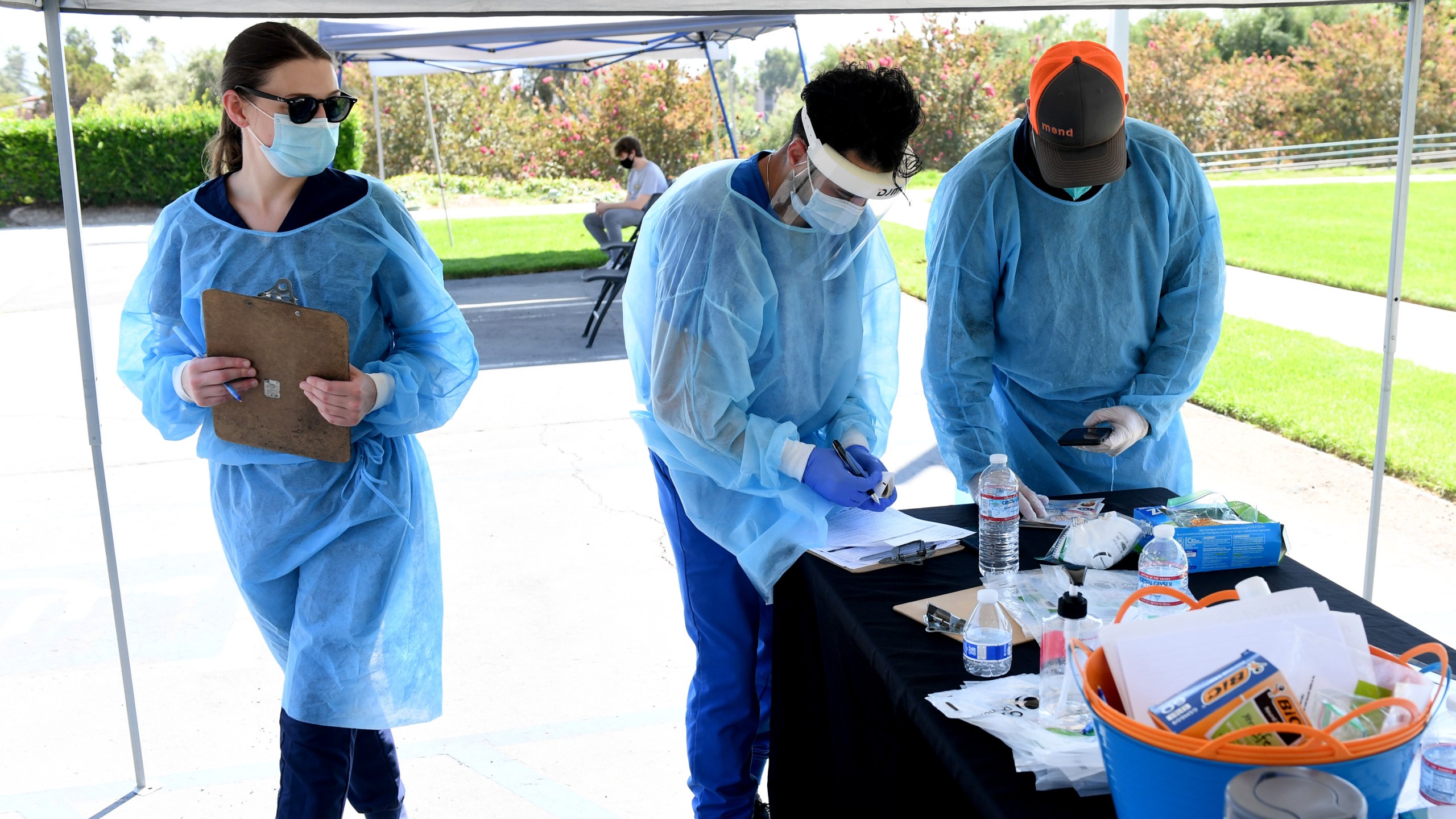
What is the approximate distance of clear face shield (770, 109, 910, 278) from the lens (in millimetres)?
1851

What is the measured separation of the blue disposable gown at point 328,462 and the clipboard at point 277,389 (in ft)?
0.11

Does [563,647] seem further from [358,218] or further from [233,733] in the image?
[358,218]

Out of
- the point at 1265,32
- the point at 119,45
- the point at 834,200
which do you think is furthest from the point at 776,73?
the point at 834,200

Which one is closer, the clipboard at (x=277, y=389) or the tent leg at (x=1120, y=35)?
the clipboard at (x=277, y=389)

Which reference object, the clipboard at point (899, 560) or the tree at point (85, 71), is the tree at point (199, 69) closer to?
the tree at point (85, 71)

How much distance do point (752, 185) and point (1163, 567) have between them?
1.00 m

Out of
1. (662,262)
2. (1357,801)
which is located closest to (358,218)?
(662,262)

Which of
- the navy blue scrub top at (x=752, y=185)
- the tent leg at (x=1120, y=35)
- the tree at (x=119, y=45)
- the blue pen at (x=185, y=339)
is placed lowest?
the blue pen at (x=185, y=339)

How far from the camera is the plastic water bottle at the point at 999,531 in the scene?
179 cm

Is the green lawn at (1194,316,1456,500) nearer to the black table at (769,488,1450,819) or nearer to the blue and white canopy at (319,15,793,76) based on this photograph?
the blue and white canopy at (319,15,793,76)

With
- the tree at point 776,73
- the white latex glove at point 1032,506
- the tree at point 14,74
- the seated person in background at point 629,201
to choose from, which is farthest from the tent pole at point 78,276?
the tree at point 776,73

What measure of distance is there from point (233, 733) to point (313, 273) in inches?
64.3

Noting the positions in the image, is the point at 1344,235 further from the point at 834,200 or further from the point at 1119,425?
the point at 834,200

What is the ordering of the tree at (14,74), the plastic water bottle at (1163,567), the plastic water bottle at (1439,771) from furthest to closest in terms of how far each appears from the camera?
the tree at (14,74) → the plastic water bottle at (1163,567) → the plastic water bottle at (1439,771)
